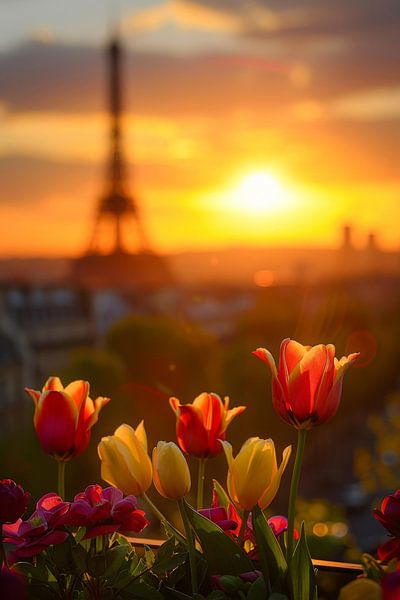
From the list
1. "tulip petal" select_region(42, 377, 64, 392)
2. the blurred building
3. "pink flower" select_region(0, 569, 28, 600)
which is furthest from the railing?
the blurred building

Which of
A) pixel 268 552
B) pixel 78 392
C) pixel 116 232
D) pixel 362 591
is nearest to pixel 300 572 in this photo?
pixel 268 552

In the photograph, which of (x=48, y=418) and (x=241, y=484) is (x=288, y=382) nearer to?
(x=241, y=484)

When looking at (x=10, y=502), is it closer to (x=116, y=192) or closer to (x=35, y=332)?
(x=116, y=192)

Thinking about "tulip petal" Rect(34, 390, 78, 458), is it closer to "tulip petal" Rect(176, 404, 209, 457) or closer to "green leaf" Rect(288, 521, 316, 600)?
"tulip petal" Rect(176, 404, 209, 457)

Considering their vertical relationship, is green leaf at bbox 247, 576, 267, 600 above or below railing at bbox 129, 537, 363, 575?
above

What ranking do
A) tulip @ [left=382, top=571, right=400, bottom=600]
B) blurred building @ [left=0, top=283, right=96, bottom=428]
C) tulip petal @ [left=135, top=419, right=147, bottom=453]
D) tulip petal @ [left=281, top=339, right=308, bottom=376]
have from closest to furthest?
tulip @ [left=382, top=571, right=400, bottom=600], tulip petal @ [left=281, top=339, right=308, bottom=376], tulip petal @ [left=135, top=419, right=147, bottom=453], blurred building @ [left=0, top=283, right=96, bottom=428]

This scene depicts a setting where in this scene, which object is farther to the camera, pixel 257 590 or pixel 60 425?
pixel 60 425
